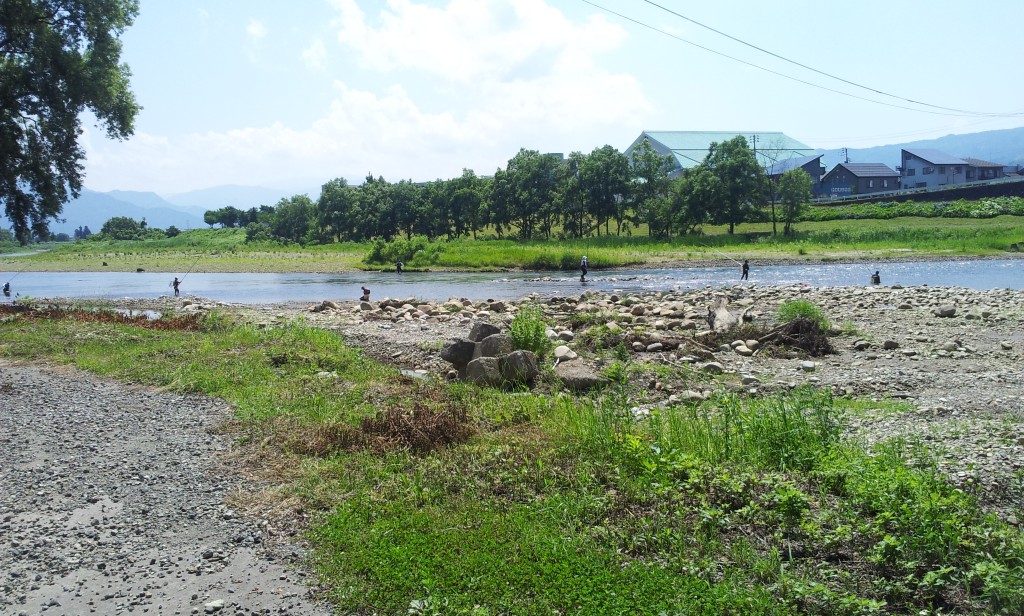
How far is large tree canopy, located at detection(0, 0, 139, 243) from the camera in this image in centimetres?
2727

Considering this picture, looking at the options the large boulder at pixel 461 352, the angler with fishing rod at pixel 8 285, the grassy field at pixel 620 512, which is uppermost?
the angler with fishing rod at pixel 8 285

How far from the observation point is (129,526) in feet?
22.3

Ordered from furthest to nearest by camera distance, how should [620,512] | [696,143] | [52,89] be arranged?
1. [696,143]
2. [52,89]
3. [620,512]

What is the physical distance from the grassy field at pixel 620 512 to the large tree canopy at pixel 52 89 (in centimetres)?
2416

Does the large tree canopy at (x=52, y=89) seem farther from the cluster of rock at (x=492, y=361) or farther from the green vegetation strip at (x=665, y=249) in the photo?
the green vegetation strip at (x=665, y=249)

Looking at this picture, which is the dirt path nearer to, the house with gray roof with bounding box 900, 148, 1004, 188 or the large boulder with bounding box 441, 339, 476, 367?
the large boulder with bounding box 441, 339, 476, 367

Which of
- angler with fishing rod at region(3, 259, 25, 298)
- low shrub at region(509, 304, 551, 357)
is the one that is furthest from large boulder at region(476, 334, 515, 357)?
angler with fishing rod at region(3, 259, 25, 298)

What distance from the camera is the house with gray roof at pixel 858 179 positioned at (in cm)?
10606

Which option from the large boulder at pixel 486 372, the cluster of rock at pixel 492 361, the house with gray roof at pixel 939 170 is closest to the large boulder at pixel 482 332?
the cluster of rock at pixel 492 361

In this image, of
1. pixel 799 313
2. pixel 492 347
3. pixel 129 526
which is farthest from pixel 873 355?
pixel 129 526

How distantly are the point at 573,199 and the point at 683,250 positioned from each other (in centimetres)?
1874

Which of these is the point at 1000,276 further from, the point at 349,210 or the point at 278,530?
the point at 349,210

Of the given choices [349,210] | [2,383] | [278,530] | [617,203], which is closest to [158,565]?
[278,530]

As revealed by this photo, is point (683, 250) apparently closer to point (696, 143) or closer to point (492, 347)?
point (492, 347)
